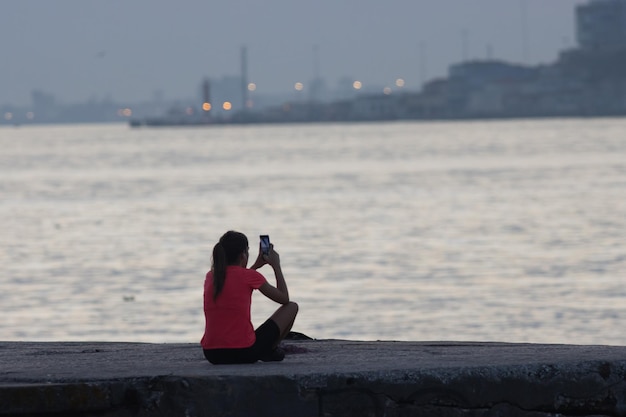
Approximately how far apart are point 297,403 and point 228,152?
10328 cm

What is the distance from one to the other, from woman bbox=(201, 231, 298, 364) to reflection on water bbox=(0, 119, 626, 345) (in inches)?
362

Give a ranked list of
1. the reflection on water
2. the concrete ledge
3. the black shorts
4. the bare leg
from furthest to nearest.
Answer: the reflection on water
the bare leg
the black shorts
the concrete ledge

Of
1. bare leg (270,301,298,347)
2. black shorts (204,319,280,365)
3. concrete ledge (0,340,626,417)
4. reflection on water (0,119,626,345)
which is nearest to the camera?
concrete ledge (0,340,626,417)

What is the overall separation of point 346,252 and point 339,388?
2154 cm

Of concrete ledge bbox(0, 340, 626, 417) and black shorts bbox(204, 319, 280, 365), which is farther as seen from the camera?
black shorts bbox(204, 319, 280, 365)

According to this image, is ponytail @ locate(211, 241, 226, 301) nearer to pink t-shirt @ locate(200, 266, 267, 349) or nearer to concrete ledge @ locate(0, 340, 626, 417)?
pink t-shirt @ locate(200, 266, 267, 349)

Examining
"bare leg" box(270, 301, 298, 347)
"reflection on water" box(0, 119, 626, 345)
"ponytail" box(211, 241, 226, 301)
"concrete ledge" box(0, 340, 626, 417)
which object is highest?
→ "ponytail" box(211, 241, 226, 301)

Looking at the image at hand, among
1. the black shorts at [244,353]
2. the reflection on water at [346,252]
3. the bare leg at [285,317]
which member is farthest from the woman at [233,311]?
the reflection on water at [346,252]

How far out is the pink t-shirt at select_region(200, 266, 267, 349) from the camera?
8.15 m

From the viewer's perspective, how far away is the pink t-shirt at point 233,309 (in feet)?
26.7

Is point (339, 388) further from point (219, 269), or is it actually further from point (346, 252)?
point (346, 252)

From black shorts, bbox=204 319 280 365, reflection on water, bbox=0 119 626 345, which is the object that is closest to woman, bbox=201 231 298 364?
black shorts, bbox=204 319 280 365

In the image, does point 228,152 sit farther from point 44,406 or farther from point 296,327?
point 44,406

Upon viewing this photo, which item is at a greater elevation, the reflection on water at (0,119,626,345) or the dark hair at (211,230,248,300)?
the dark hair at (211,230,248,300)
